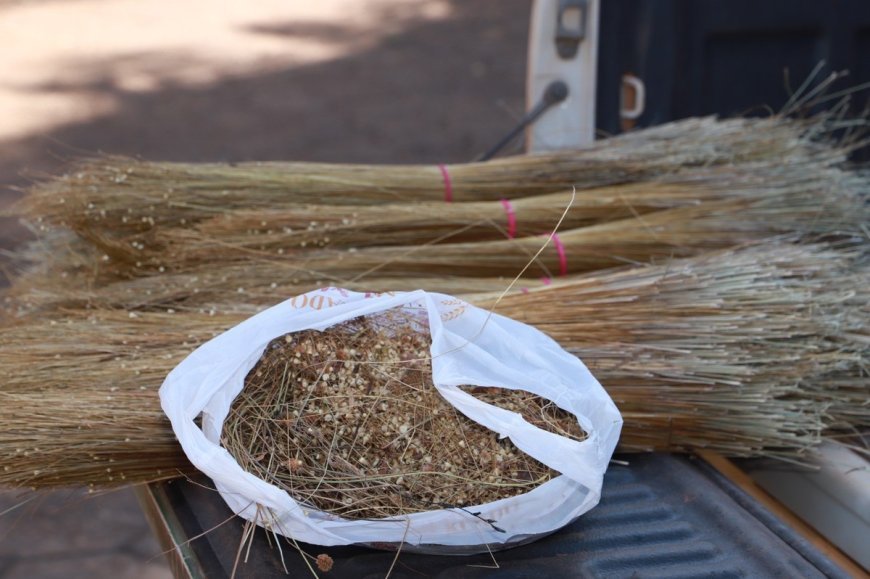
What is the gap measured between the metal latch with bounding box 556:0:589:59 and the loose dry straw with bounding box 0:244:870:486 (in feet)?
2.60

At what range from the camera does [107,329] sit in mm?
1723

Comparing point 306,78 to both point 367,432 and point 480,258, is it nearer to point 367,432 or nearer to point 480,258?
point 480,258

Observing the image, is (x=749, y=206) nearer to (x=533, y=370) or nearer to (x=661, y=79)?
(x=661, y=79)

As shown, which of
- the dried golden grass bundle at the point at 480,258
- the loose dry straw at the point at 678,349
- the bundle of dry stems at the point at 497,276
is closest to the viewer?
the bundle of dry stems at the point at 497,276

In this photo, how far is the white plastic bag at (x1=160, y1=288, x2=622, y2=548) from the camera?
132 cm

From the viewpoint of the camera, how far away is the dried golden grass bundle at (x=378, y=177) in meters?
1.91

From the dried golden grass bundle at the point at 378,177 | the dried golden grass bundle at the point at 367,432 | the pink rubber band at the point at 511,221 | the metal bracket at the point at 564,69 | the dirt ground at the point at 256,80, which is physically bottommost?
the dirt ground at the point at 256,80

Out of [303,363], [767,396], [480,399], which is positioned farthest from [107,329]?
[767,396]

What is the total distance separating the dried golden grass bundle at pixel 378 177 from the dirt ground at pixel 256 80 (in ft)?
9.27

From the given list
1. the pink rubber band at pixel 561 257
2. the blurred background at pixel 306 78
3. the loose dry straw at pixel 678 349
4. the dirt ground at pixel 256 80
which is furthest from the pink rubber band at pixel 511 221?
the dirt ground at pixel 256 80

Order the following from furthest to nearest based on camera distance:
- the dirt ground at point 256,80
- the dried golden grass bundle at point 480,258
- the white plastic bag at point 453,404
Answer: the dirt ground at point 256,80 → the dried golden grass bundle at point 480,258 → the white plastic bag at point 453,404

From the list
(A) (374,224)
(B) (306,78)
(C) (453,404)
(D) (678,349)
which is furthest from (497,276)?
(B) (306,78)

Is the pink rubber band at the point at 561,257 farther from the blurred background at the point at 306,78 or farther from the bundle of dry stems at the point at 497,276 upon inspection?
the blurred background at the point at 306,78

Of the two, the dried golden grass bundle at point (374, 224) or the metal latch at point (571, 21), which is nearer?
the dried golden grass bundle at point (374, 224)
